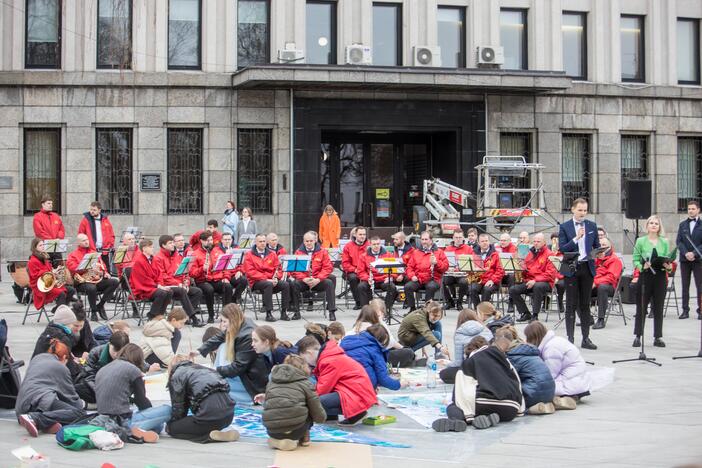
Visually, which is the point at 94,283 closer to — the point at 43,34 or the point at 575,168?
the point at 43,34

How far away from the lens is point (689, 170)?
35.5 metres

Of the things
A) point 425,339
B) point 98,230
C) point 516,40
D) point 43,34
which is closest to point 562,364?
point 425,339

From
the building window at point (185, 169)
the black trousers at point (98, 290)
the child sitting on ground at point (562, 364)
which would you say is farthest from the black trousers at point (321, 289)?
the building window at point (185, 169)

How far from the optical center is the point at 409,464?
384 inches

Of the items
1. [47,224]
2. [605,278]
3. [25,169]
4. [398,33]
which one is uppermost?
[398,33]

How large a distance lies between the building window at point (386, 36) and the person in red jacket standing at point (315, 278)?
1246 cm

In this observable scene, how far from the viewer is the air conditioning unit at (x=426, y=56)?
32250 mm

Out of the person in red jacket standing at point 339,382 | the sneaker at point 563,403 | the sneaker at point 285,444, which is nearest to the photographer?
the sneaker at point 285,444

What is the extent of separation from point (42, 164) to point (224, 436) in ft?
71.9

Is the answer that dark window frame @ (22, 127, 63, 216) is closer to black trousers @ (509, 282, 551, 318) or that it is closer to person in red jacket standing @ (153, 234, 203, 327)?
person in red jacket standing @ (153, 234, 203, 327)

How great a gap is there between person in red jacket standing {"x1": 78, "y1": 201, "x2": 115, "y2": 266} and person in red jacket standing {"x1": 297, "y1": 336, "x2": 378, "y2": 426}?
11.6 m

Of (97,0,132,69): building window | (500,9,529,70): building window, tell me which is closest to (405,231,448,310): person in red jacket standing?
Result: (97,0,132,69): building window

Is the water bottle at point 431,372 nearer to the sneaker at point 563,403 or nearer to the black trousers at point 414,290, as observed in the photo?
the sneaker at point 563,403

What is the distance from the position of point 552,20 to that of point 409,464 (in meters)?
26.3
